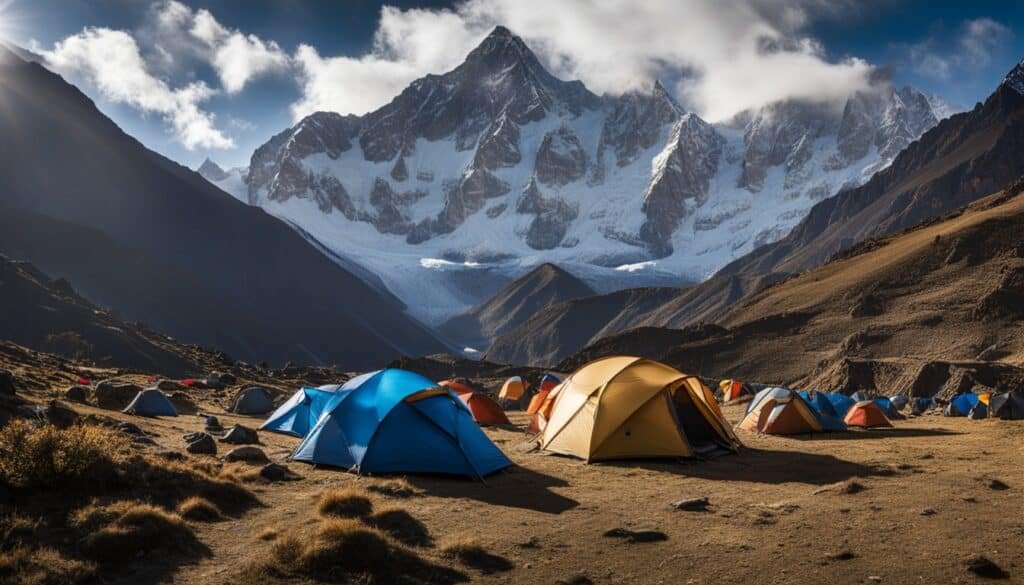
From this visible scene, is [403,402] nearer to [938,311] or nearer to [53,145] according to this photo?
[938,311]

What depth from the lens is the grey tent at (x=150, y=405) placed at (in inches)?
866

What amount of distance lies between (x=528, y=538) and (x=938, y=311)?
66219 millimetres

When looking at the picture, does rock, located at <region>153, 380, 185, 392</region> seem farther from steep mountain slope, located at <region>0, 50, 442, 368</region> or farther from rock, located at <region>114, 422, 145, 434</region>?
steep mountain slope, located at <region>0, 50, 442, 368</region>

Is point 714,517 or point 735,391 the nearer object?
point 714,517

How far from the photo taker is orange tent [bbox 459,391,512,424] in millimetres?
27328

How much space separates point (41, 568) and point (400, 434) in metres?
7.61

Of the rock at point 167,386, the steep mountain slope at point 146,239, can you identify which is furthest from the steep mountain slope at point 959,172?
the rock at point 167,386

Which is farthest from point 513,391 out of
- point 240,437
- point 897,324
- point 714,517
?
point 714,517

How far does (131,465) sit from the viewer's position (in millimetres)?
11609

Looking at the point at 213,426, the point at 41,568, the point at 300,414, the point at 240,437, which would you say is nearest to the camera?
the point at 41,568

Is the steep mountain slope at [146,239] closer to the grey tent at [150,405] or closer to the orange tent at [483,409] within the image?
the grey tent at [150,405]

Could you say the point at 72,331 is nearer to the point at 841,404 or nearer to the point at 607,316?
the point at 841,404

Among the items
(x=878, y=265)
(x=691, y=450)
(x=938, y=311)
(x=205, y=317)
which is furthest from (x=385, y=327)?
(x=691, y=450)

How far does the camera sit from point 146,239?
13875 centimetres
